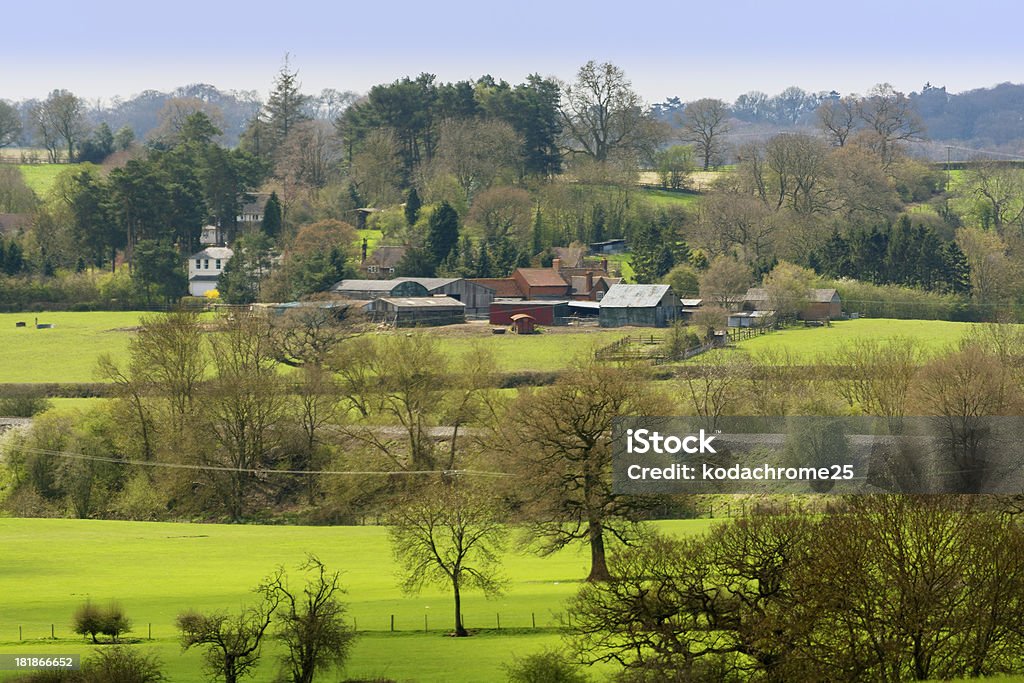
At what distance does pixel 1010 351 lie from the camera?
54.6 m

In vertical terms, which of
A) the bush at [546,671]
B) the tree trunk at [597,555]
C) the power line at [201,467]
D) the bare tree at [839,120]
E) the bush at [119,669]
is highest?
the bare tree at [839,120]

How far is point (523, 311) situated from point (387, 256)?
14.2 meters

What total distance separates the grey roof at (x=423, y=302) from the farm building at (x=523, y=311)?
221cm

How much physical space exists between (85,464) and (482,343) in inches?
919

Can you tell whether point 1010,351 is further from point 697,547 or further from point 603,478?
point 697,547

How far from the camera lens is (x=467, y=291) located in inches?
3127

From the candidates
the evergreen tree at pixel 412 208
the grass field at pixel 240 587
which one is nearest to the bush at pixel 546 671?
the grass field at pixel 240 587

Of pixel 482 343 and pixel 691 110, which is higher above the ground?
pixel 691 110

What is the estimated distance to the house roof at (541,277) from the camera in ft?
264

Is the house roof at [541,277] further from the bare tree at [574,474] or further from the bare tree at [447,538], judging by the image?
the bare tree at [447,538]

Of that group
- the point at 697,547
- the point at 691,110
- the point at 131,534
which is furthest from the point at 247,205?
the point at 697,547

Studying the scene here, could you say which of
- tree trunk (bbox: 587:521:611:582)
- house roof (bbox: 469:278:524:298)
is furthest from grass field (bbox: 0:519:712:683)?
house roof (bbox: 469:278:524:298)

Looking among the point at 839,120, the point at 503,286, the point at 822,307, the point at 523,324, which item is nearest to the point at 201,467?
Result: the point at 523,324

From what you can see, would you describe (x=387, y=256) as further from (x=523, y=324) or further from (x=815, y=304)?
(x=815, y=304)
